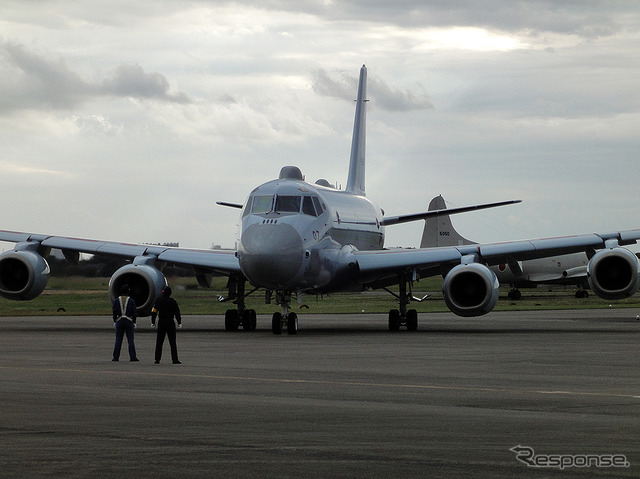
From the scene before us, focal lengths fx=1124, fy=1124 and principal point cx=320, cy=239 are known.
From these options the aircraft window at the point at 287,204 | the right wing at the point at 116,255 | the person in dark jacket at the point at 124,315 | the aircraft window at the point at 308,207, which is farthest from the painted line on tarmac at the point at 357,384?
the aircraft window at the point at 308,207

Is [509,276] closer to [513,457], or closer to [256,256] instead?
[256,256]

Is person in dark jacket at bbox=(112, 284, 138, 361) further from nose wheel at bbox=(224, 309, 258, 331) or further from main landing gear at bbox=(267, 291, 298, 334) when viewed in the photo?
nose wheel at bbox=(224, 309, 258, 331)

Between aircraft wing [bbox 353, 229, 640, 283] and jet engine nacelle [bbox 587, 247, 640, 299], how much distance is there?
2.77ft

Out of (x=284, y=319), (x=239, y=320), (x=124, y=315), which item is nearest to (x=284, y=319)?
(x=284, y=319)

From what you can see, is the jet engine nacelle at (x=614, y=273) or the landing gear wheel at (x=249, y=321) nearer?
the jet engine nacelle at (x=614, y=273)

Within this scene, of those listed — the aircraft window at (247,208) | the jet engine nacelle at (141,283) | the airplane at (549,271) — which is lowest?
the jet engine nacelle at (141,283)

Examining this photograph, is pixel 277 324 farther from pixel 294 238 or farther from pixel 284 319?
pixel 294 238

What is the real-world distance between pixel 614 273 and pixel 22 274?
19386 millimetres

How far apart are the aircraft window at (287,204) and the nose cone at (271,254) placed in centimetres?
96

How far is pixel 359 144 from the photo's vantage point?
5009cm

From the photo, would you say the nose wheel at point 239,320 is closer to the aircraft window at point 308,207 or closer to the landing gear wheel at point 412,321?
the aircraft window at point 308,207

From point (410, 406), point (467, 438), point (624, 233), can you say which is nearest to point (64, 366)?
point (410, 406)

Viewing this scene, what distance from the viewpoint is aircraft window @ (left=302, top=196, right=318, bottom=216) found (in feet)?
113

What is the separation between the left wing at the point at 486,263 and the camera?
3450 centimetres
